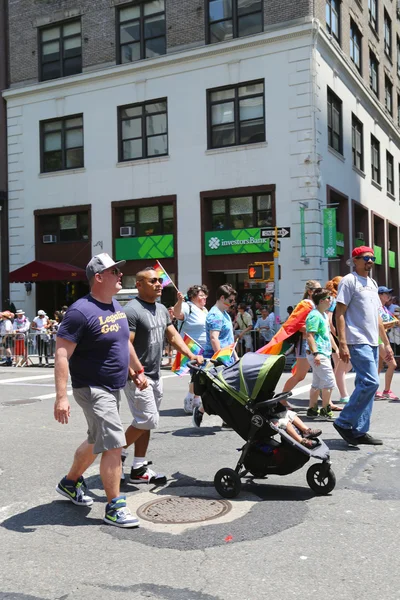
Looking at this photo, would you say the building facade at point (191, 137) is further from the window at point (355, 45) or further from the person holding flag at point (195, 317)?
the person holding flag at point (195, 317)

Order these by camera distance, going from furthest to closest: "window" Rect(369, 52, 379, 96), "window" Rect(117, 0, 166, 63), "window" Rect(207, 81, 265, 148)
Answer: "window" Rect(369, 52, 379, 96)
"window" Rect(117, 0, 166, 63)
"window" Rect(207, 81, 265, 148)

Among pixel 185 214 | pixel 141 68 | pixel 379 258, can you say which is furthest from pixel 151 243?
pixel 379 258

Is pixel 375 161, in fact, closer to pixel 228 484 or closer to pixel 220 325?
pixel 220 325

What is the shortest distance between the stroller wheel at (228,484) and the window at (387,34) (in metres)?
33.7

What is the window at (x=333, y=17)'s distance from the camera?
2523cm

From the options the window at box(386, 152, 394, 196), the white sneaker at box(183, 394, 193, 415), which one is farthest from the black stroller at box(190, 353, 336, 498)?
the window at box(386, 152, 394, 196)

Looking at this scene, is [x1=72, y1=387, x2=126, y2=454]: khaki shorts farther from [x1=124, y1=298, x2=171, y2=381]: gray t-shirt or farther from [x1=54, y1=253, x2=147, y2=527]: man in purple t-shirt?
[x1=124, y1=298, x2=171, y2=381]: gray t-shirt

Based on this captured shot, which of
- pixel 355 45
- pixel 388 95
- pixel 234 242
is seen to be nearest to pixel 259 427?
pixel 234 242

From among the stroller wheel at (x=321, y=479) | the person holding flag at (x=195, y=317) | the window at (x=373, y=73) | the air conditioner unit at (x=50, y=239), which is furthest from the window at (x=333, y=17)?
the stroller wheel at (x=321, y=479)

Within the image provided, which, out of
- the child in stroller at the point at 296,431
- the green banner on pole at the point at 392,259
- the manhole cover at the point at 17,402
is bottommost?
the manhole cover at the point at 17,402

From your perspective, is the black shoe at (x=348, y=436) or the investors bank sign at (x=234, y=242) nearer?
the black shoe at (x=348, y=436)

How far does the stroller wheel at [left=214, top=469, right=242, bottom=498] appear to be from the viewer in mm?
5188

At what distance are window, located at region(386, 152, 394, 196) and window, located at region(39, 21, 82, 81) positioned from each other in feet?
56.0

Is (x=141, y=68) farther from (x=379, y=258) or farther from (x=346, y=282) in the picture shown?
(x=346, y=282)
